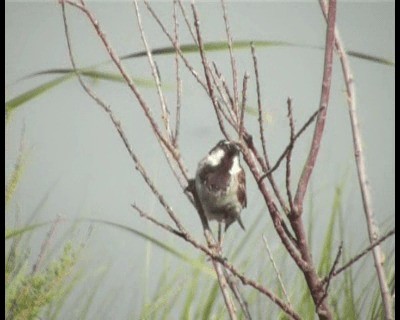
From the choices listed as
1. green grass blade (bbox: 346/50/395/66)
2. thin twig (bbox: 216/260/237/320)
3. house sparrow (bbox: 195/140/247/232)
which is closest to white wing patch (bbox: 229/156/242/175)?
house sparrow (bbox: 195/140/247/232)

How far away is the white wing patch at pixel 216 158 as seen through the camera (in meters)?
0.91

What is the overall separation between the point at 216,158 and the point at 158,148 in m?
0.22

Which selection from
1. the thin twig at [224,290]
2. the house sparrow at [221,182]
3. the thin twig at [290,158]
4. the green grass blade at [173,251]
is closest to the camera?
the thin twig at [290,158]

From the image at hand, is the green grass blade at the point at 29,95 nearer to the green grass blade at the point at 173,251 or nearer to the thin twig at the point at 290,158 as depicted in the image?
the green grass blade at the point at 173,251

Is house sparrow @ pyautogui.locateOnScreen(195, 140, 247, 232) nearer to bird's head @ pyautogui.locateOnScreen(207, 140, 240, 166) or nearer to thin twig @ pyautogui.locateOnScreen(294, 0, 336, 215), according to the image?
A: bird's head @ pyautogui.locateOnScreen(207, 140, 240, 166)

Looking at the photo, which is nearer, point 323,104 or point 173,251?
point 323,104

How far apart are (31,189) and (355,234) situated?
629mm

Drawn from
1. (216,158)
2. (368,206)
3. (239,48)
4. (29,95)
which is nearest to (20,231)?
(29,95)

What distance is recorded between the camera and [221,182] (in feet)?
2.96

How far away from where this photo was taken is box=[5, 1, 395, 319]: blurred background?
1038 millimetres

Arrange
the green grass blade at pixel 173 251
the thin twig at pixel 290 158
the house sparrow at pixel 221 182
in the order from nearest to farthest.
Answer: the thin twig at pixel 290 158
the house sparrow at pixel 221 182
the green grass blade at pixel 173 251

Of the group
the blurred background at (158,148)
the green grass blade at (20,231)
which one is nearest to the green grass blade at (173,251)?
the blurred background at (158,148)

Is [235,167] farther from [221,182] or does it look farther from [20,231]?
[20,231]
